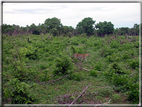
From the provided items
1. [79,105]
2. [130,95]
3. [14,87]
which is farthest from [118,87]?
[14,87]

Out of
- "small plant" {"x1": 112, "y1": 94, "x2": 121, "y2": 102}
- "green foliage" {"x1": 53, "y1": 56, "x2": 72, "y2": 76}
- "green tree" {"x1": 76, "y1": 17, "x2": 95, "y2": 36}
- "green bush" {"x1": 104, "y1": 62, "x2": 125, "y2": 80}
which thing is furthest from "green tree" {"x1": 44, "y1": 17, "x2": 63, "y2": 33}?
"small plant" {"x1": 112, "y1": 94, "x2": 121, "y2": 102}

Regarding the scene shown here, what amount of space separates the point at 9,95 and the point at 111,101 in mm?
3173

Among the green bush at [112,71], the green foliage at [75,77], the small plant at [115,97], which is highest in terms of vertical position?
the green bush at [112,71]

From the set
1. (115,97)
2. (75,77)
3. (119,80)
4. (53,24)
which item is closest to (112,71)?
(119,80)

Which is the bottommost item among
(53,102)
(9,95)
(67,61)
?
(53,102)

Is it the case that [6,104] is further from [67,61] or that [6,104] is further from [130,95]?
[130,95]

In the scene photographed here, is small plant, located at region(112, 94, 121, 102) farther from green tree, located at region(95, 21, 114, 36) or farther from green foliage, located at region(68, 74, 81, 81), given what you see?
green tree, located at region(95, 21, 114, 36)

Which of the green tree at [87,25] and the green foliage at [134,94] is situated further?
the green tree at [87,25]

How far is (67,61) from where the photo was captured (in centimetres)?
615

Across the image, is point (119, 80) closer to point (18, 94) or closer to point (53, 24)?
point (18, 94)

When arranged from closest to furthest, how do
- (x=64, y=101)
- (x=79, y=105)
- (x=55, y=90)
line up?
(x=79, y=105), (x=64, y=101), (x=55, y=90)

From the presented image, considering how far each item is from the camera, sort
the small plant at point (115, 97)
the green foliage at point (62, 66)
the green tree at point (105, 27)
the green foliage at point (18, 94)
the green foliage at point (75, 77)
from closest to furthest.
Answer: the green foliage at point (18, 94) < the small plant at point (115, 97) < the green foliage at point (75, 77) < the green foliage at point (62, 66) < the green tree at point (105, 27)

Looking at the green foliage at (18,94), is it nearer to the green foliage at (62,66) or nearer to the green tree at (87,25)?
the green foliage at (62,66)

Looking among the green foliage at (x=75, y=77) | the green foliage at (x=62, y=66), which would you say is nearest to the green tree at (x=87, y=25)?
the green foliage at (x=62, y=66)
